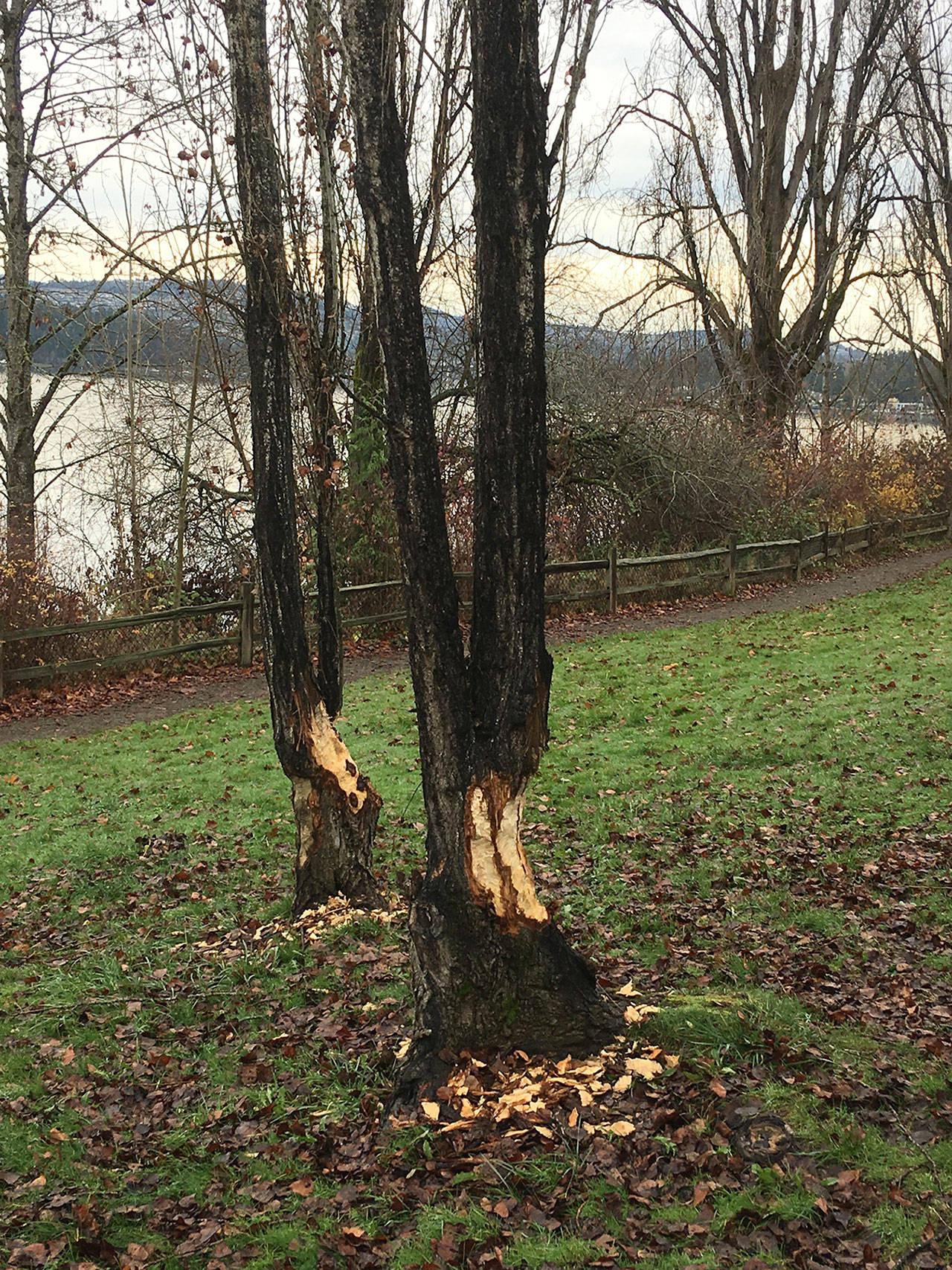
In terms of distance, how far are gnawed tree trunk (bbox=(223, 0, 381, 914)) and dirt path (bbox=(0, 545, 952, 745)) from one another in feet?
21.4

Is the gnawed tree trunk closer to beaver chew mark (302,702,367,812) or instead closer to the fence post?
beaver chew mark (302,702,367,812)

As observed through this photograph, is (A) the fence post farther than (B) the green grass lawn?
Yes

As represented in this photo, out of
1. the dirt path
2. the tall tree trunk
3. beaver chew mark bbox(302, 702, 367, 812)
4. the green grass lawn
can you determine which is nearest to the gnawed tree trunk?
beaver chew mark bbox(302, 702, 367, 812)

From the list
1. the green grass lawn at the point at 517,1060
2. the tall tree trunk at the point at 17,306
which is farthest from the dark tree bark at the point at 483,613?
the tall tree trunk at the point at 17,306

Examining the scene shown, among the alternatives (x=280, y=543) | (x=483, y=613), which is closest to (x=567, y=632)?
(x=280, y=543)

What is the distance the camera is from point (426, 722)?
4.59 metres

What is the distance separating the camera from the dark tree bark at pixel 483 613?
14.1 feet

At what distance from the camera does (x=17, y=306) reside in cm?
1708

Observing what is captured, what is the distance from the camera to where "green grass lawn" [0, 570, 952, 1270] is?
148 inches

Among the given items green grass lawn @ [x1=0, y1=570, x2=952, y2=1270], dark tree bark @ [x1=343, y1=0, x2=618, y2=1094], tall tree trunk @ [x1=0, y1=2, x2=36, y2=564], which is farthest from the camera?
tall tree trunk @ [x1=0, y1=2, x2=36, y2=564]

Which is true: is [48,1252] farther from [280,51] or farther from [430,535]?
[280,51]

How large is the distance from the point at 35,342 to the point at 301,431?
507 inches

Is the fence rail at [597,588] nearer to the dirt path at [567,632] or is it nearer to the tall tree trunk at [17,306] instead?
the dirt path at [567,632]

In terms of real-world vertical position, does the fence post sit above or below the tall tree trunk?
below
